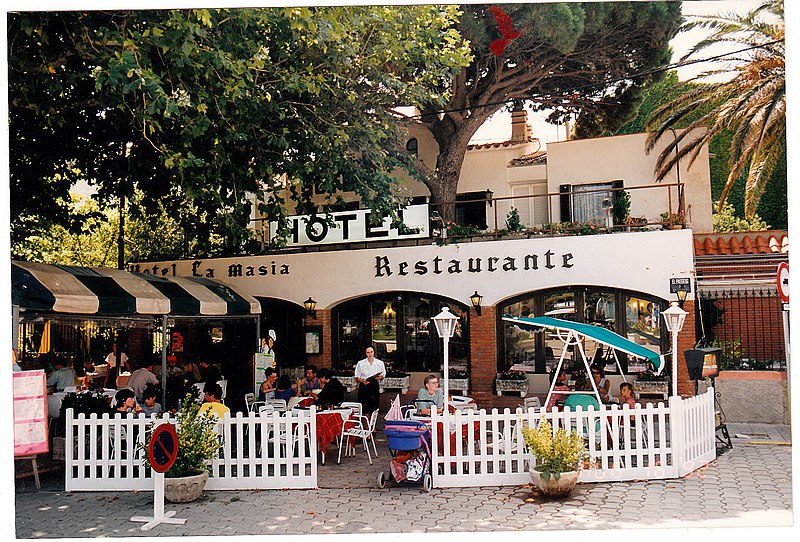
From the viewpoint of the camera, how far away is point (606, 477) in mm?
9867

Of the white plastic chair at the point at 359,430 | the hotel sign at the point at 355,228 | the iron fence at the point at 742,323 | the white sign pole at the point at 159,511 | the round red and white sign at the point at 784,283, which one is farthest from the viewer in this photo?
the iron fence at the point at 742,323

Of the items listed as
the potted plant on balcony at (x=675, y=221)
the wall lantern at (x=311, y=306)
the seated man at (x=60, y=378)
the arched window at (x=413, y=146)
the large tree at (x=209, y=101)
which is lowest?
the seated man at (x=60, y=378)

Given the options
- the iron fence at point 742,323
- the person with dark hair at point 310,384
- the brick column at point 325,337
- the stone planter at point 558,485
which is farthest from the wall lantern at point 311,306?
the stone planter at point 558,485

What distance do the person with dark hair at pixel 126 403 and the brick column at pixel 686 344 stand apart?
9847 millimetres

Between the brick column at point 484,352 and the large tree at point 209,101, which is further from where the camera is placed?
the brick column at point 484,352

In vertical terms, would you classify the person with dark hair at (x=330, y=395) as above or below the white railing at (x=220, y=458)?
above

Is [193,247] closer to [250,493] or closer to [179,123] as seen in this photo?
[179,123]

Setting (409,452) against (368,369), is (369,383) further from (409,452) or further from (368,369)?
(409,452)

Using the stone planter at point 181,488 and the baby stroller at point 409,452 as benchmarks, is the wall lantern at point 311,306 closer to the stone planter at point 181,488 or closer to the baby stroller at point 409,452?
the baby stroller at point 409,452

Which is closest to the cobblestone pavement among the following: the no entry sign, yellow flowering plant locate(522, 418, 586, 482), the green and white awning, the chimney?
yellow flowering plant locate(522, 418, 586, 482)

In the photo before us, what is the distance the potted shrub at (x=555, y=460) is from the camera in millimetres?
9023

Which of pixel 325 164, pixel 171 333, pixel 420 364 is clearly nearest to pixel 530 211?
pixel 420 364

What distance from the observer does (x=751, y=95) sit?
1498 cm

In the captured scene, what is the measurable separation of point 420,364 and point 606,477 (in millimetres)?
7899
